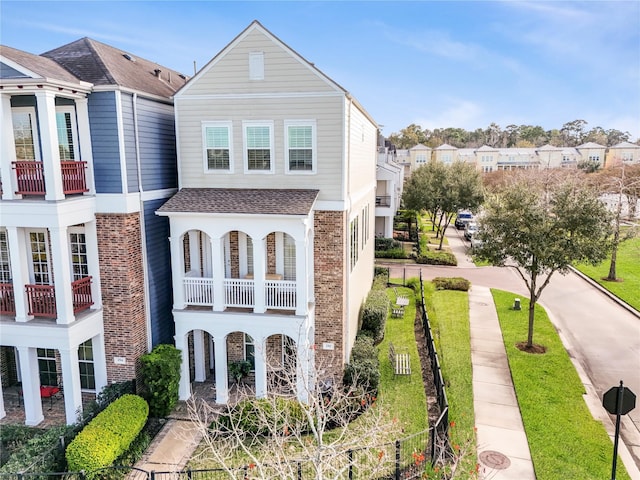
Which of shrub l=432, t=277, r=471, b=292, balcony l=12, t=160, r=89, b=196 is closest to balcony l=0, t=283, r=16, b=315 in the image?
balcony l=12, t=160, r=89, b=196

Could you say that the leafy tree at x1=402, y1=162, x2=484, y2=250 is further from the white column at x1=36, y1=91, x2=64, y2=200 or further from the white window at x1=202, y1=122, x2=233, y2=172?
the white column at x1=36, y1=91, x2=64, y2=200

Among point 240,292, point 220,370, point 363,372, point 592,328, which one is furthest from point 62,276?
point 592,328

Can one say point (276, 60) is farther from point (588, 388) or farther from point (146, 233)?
point (588, 388)

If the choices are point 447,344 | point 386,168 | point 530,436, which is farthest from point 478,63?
point 530,436

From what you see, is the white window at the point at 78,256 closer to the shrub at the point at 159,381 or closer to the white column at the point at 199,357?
the shrub at the point at 159,381

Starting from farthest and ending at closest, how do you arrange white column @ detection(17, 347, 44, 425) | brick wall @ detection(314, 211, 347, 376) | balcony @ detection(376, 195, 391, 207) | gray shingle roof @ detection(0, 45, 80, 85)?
balcony @ detection(376, 195, 391, 207) → brick wall @ detection(314, 211, 347, 376) → white column @ detection(17, 347, 44, 425) → gray shingle roof @ detection(0, 45, 80, 85)
